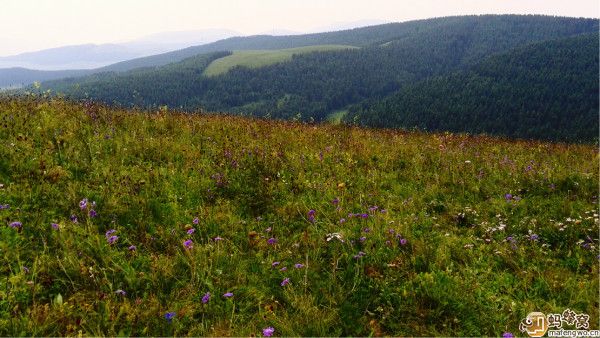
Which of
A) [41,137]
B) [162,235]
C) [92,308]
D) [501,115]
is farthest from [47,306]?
[501,115]

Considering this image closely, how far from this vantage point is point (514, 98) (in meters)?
132

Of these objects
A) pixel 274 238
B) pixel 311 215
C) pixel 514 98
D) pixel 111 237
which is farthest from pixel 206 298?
pixel 514 98

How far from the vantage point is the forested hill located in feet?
368

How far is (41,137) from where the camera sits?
6.63 meters

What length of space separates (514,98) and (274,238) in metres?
148

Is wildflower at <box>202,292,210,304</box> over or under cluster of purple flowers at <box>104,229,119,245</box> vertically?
under

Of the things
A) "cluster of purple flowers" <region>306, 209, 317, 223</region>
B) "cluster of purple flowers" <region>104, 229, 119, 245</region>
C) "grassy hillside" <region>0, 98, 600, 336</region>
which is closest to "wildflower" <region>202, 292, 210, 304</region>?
"grassy hillside" <region>0, 98, 600, 336</region>

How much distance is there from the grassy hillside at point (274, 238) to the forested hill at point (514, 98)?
95913 mm

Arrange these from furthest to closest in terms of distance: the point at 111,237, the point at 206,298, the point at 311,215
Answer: the point at 311,215
the point at 111,237
the point at 206,298

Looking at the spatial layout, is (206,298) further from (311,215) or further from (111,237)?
(311,215)

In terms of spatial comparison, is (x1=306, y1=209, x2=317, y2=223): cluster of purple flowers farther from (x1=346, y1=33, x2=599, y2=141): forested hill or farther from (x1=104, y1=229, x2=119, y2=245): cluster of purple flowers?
(x1=346, y1=33, x2=599, y2=141): forested hill

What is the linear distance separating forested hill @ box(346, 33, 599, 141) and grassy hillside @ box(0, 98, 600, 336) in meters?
95.9

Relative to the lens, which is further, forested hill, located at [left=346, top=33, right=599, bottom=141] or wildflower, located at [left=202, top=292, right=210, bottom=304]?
forested hill, located at [left=346, top=33, right=599, bottom=141]

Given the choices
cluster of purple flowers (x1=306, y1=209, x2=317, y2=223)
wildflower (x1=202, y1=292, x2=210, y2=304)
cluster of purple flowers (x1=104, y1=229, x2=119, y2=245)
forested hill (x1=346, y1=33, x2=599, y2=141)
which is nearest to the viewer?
wildflower (x1=202, y1=292, x2=210, y2=304)
